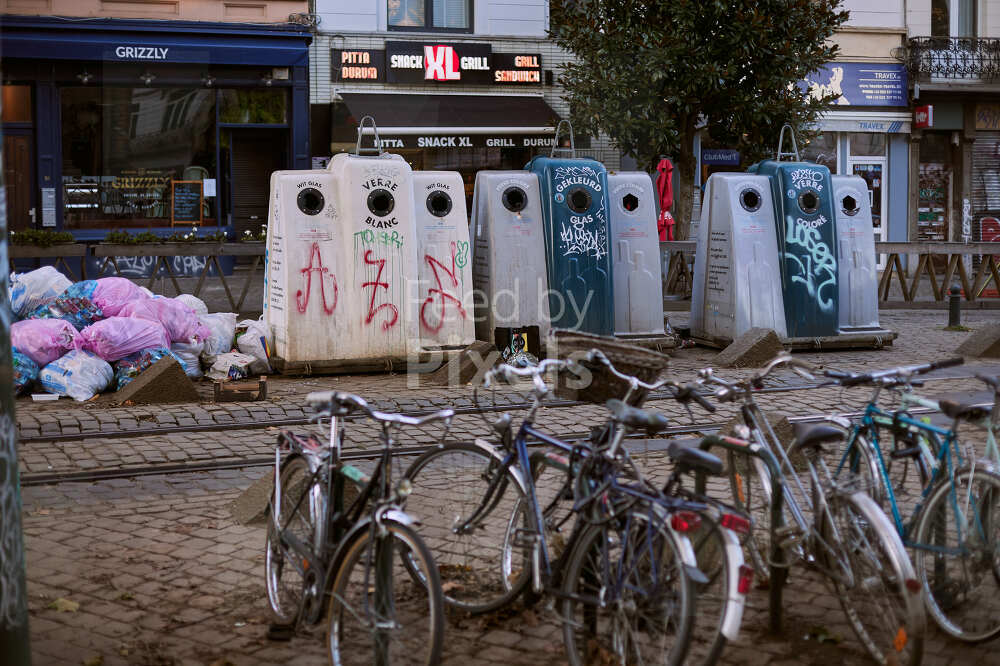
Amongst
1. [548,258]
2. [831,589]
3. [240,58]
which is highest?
[240,58]

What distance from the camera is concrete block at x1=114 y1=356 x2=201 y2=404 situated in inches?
358

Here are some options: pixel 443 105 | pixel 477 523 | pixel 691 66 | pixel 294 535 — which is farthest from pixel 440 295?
pixel 443 105

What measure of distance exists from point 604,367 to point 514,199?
6797mm

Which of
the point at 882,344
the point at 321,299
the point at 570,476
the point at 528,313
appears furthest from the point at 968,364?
the point at 570,476

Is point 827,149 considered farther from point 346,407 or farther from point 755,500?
point 346,407

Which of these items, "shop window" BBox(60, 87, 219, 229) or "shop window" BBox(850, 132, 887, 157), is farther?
"shop window" BBox(850, 132, 887, 157)

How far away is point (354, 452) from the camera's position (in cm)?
734

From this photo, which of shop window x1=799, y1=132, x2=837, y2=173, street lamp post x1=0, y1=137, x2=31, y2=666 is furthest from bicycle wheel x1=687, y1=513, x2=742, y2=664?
shop window x1=799, y1=132, x2=837, y2=173

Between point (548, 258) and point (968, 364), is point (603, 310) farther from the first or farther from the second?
point (968, 364)

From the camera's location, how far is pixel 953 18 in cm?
2583

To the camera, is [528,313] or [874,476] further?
[528,313]

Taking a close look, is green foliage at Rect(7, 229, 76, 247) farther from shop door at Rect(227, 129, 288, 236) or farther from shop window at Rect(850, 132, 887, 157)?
shop window at Rect(850, 132, 887, 157)

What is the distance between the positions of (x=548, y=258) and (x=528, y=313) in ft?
1.85

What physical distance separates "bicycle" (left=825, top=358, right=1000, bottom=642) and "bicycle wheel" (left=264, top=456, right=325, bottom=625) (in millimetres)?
1893
